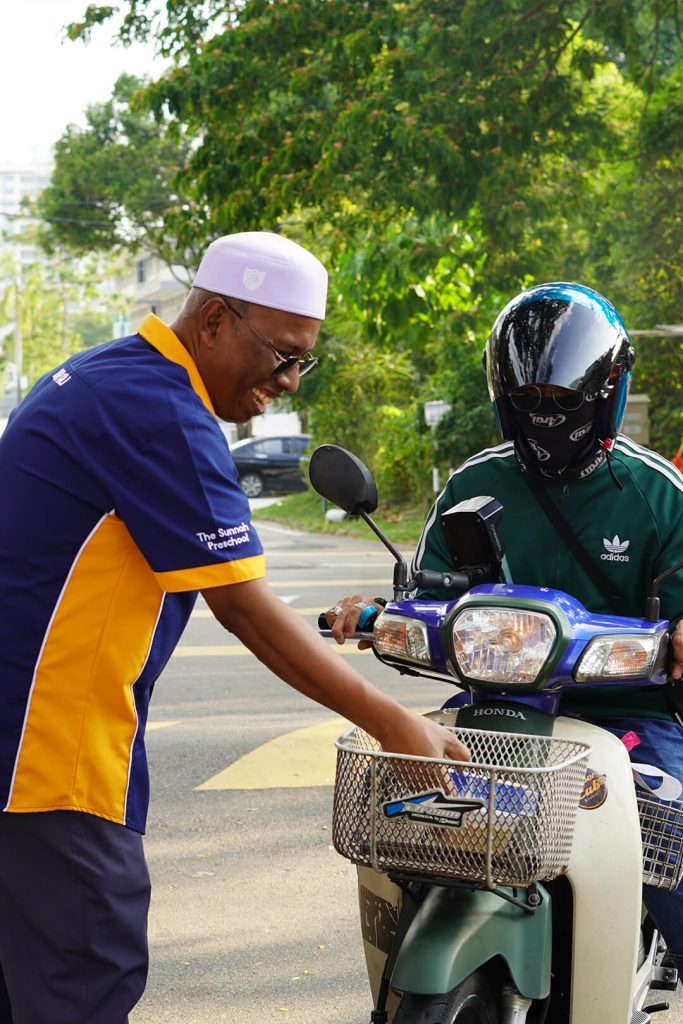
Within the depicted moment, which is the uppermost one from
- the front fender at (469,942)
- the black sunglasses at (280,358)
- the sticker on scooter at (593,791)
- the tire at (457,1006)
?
the black sunglasses at (280,358)

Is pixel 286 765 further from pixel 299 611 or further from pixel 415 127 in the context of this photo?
pixel 415 127

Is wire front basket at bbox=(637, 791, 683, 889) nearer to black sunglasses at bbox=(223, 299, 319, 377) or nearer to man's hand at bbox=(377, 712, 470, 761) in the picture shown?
man's hand at bbox=(377, 712, 470, 761)

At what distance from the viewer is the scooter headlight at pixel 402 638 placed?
8.86 feet

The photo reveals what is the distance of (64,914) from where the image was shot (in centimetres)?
232

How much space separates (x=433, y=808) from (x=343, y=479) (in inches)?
29.6

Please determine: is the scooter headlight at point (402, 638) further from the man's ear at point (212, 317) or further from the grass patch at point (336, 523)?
the grass patch at point (336, 523)

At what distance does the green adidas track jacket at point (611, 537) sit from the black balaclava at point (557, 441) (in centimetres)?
3

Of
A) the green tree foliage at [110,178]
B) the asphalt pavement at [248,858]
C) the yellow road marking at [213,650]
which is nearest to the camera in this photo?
the asphalt pavement at [248,858]

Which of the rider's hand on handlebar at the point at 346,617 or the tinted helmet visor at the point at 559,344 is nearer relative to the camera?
the tinted helmet visor at the point at 559,344

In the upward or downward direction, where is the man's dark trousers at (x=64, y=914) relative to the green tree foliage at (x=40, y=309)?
upward

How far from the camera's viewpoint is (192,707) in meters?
8.12

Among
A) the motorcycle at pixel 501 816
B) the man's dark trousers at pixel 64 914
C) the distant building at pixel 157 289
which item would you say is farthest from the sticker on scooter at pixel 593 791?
the distant building at pixel 157 289

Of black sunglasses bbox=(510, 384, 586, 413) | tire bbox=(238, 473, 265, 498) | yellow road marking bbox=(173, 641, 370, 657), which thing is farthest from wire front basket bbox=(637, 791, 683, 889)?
tire bbox=(238, 473, 265, 498)

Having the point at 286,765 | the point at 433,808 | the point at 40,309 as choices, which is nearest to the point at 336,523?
the point at 286,765
